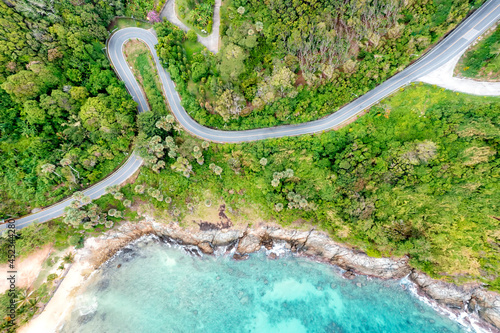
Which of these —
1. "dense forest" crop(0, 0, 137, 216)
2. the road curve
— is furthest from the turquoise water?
the road curve

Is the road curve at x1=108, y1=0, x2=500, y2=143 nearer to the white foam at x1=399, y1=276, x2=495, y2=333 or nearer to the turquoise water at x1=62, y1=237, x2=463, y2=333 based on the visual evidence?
the turquoise water at x1=62, y1=237, x2=463, y2=333

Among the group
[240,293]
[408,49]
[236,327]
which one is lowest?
[236,327]

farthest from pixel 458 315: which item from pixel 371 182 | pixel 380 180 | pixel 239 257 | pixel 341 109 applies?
pixel 341 109

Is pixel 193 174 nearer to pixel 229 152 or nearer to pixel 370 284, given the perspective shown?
pixel 229 152

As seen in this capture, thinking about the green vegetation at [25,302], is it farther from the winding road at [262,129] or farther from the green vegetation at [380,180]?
the green vegetation at [380,180]

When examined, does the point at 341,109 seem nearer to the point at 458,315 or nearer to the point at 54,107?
the point at 458,315

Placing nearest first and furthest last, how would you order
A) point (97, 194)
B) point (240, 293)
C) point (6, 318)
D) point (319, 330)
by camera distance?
point (6, 318) < point (319, 330) < point (240, 293) < point (97, 194)

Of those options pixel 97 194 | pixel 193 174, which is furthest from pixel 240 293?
pixel 97 194
